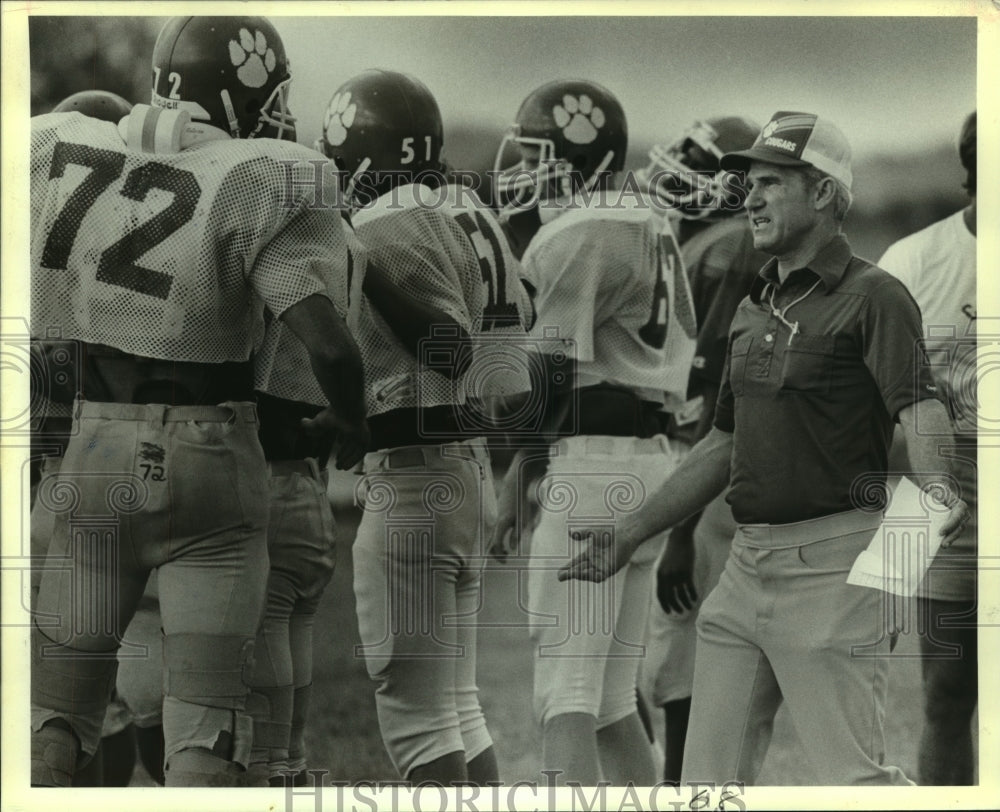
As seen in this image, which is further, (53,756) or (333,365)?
(53,756)

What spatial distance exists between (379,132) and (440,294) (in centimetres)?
51

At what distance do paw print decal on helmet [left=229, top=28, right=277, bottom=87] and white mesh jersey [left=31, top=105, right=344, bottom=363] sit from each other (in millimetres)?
201

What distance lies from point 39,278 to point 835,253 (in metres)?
2.27

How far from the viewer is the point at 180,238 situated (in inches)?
157

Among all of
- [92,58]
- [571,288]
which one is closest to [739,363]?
[571,288]

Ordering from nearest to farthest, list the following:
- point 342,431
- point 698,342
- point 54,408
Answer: point 342,431 < point 54,408 < point 698,342

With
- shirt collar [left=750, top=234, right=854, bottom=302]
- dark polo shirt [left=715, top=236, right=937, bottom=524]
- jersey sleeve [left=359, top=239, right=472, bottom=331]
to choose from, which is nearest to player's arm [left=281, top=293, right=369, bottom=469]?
jersey sleeve [left=359, top=239, right=472, bottom=331]

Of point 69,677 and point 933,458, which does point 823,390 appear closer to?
point 933,458

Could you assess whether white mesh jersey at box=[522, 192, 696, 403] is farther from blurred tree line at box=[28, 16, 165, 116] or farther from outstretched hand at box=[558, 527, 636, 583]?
blurred tree line at box=[28, 16, 165, 116]

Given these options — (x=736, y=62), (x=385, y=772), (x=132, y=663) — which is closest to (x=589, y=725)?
(x=385, y=772)

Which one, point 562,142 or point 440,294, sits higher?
point 562,142

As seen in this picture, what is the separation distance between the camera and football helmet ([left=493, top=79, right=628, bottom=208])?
441cm

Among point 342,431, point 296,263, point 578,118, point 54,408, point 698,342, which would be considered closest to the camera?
point 296,263

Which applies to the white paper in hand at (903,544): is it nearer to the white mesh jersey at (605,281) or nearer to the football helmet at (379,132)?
the white mesh jersey at (605,281)
